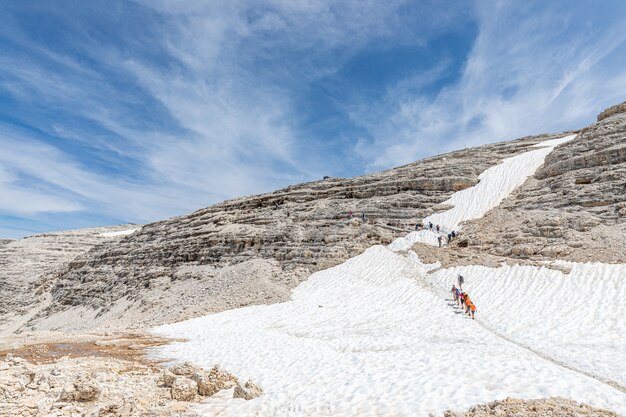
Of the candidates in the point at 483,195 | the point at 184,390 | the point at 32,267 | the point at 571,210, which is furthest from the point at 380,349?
the point at 32,267

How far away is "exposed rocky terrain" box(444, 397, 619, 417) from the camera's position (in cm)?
577

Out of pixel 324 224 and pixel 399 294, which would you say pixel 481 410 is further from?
pixel 324 224

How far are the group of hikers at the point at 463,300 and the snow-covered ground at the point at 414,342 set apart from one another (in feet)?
1.47

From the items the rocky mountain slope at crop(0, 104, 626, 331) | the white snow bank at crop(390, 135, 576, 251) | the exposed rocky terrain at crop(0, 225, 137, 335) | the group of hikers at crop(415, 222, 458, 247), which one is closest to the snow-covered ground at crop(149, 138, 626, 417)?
the rocky mountain slope at crop(0, 104, 626, 331)

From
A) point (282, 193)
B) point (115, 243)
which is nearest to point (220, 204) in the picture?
point (282, 193)

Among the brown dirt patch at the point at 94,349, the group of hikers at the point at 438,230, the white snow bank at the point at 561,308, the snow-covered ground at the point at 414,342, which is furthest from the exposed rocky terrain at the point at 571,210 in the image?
the brown dirt patch at the point at 94,349

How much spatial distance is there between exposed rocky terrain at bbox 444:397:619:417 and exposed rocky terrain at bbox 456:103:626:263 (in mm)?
16052

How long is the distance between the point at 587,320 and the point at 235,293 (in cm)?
1972

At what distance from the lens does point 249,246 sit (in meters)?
33.4

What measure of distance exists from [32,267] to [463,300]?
57628mm

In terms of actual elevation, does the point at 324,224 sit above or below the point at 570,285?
above

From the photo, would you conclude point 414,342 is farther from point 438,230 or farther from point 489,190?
point 489,190

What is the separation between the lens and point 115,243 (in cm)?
4719

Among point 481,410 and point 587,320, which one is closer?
point 481,410
